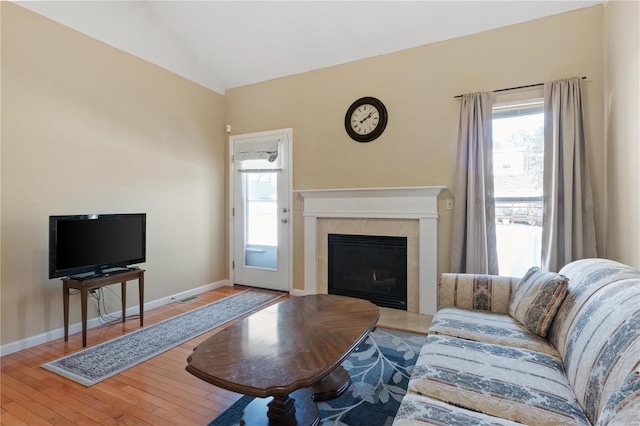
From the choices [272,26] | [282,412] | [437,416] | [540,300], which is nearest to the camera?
[437,416]

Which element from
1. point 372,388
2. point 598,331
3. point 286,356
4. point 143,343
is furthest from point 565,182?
point 143,343

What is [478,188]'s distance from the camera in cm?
312

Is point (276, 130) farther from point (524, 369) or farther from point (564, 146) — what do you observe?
point (524, 369)

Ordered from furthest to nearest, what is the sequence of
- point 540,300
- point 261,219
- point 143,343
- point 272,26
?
point 261,219 → point 272,26 → point 143,343 → point 540,300

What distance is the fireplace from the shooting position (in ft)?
11.9

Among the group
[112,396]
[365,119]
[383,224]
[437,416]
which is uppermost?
[365,119]

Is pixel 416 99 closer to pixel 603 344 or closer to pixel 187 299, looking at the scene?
pixel 603 344

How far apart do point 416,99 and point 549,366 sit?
284 cm

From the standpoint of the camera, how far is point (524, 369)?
146 centimetres

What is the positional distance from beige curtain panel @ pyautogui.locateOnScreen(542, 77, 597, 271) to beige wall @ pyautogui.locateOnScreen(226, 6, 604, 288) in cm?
14

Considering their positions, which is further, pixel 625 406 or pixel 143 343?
pixel 143 343

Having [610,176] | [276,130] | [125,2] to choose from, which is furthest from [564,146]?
[125,2]

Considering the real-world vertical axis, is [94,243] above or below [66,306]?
above

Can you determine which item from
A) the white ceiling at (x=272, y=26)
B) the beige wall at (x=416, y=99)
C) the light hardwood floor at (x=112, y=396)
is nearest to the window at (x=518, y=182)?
the beige wall at (x=416, y=99)
